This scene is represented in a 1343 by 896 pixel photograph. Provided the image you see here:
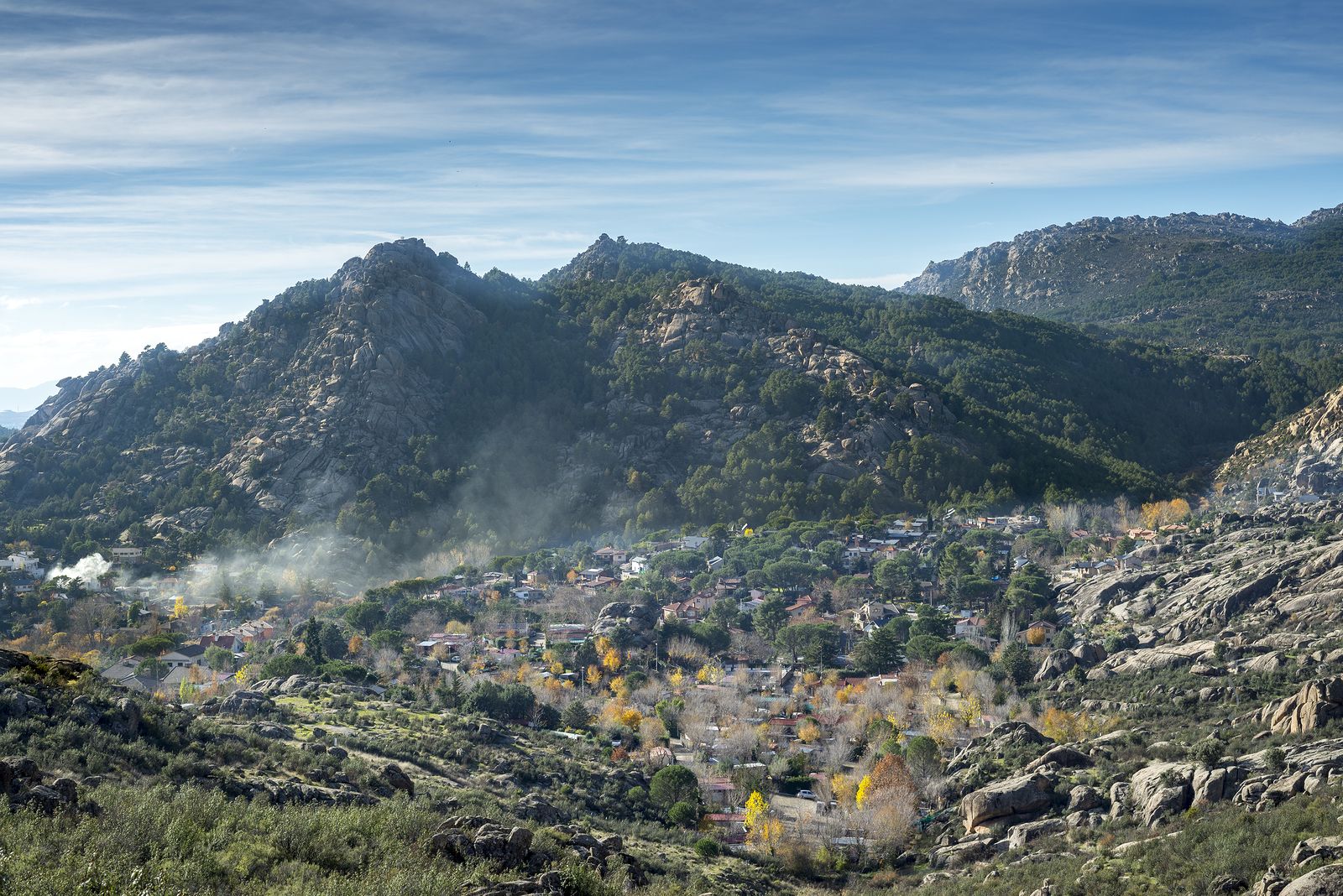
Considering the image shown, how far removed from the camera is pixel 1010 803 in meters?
31.9

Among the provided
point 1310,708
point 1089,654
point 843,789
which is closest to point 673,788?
point 843,789

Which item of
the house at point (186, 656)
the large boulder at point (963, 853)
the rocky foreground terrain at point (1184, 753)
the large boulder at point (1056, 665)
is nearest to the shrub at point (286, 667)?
the house at point (186, 656)

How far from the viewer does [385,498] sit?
9362cm

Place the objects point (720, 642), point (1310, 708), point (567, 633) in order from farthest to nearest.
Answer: point (567, 633)
point (720, 642)
point (1310, 708)

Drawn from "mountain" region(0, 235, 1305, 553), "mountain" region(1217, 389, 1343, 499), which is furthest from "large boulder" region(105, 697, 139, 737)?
"mountain" region(1217, 389, 1343, 499)

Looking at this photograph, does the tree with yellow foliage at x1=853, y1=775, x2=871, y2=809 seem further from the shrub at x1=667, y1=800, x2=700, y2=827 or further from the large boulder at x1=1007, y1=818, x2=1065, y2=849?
the large boulder at x1=1007, y1=818, x2=1065, y2=849

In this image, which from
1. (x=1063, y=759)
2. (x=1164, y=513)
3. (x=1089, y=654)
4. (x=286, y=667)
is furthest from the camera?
(x=1164, y=513)

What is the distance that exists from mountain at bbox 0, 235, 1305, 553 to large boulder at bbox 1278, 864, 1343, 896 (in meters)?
71.6

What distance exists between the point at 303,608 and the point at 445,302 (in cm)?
5428

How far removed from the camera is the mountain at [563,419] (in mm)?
92250

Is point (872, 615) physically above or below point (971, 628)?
above

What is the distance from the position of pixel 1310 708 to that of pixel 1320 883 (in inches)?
547

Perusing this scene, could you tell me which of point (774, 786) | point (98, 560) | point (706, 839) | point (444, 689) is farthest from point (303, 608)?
point (706, 839)

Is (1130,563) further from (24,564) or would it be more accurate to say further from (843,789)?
(24,564)
